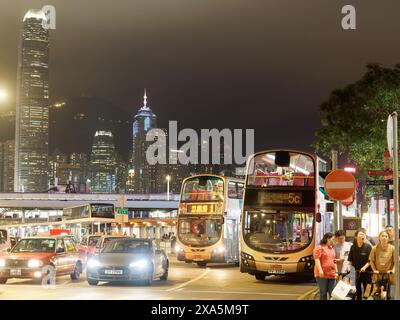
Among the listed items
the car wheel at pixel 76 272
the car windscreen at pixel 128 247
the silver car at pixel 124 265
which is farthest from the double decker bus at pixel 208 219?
the silver car at pixel 124 265

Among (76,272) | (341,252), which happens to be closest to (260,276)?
(76,272)

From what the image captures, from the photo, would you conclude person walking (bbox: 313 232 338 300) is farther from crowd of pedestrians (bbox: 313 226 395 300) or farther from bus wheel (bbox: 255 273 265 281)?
Result: bus wheel (bbox: 255 273 265 281)

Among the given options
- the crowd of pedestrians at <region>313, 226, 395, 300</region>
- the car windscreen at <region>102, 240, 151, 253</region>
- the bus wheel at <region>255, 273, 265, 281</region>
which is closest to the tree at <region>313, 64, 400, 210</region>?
the bus wheel at <region>255, 273, 265, 281</region>

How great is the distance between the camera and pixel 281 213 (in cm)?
2431

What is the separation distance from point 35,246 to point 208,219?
11.5 metres

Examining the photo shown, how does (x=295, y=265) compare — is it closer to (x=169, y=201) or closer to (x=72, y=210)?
(x=72, y=210)

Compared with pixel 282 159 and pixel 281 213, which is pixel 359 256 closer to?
pixel 281 213

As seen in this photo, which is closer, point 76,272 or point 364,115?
point 76,272

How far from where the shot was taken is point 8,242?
3044 cm

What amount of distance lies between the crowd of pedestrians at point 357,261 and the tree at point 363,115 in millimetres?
13285

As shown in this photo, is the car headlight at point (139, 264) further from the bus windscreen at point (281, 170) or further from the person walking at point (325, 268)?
the person walking at point (325, 268)

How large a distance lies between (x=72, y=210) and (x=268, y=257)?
37328 millimetres

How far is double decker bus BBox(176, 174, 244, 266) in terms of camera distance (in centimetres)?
3353

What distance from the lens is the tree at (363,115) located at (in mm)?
28516
